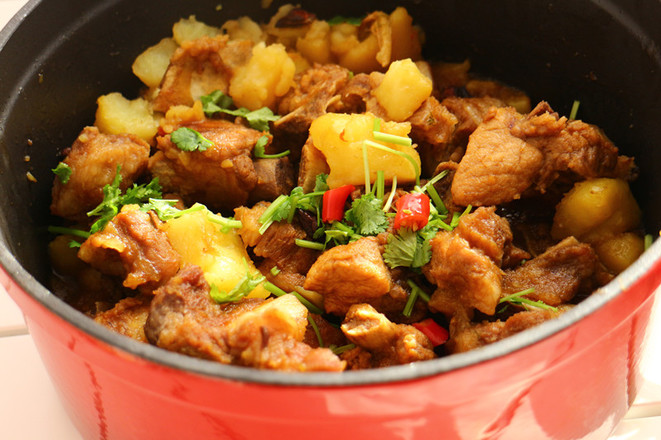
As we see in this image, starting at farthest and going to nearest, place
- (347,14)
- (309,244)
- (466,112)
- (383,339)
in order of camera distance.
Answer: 1. (347,14)
2. (466,112)
3. (309,244)
4. (383,339)

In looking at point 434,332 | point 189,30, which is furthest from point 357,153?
point 189,30

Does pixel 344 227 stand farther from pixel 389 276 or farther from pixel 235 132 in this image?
pixel 235 132

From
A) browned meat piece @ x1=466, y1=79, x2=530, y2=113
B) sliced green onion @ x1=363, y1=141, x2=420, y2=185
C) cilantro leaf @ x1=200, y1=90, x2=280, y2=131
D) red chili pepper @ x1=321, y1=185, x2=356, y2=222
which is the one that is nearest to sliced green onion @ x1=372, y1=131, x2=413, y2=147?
sliced green onion @ x1=363, y1=141, x2=420, y2=185

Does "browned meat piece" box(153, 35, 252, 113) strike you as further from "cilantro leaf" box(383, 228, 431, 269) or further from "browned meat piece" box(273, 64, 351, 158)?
"cilantro leaf" box(383, 228, 431, 269)

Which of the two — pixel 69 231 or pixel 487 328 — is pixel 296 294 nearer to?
pixel 487 328

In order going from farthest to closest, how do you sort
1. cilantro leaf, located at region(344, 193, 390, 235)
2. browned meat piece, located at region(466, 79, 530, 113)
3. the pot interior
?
browned meat piece, located at region(466, 79, 530, 113) < the pot interior < cilantro leaf, located at region(344, 193, 390, 235)
